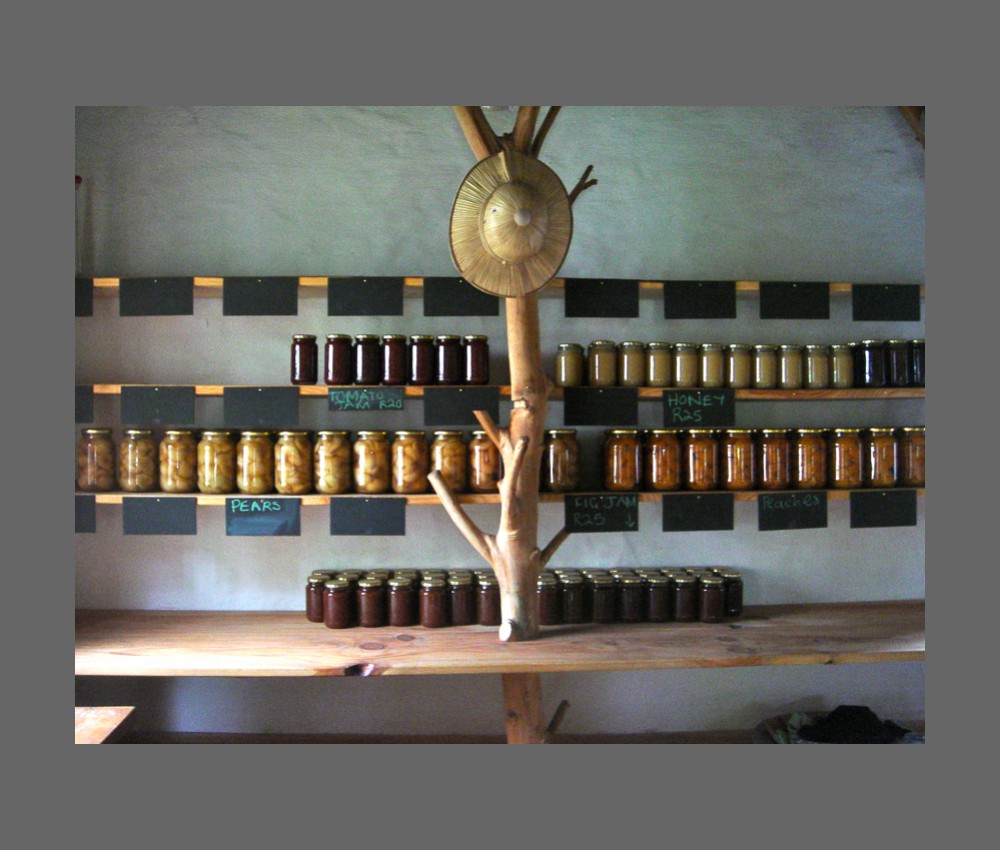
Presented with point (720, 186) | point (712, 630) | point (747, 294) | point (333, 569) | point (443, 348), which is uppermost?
point (720, 186)

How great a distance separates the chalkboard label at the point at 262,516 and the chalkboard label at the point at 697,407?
116 centimetres

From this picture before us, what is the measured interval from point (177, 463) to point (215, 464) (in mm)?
114

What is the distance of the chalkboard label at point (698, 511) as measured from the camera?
2.26 meters

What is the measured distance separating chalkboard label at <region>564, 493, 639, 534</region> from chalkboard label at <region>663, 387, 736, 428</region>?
0.89ft

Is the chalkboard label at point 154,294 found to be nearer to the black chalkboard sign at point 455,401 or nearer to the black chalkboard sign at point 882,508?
the black chalkboard sign at point 455,401

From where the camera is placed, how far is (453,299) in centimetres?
229

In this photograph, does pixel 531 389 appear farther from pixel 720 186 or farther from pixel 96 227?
pixel 96 227

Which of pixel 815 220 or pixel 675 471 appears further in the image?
pixel 815 220

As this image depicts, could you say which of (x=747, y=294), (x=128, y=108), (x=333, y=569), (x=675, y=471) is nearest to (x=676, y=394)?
(x=675, y=471)

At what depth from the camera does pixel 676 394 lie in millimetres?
2271

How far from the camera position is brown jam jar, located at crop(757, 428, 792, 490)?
2.31 meters

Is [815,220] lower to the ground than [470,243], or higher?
higher

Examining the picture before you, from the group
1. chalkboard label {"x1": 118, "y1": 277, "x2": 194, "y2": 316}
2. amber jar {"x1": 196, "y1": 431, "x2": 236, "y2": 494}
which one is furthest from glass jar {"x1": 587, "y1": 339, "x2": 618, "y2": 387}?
chalkboard label {"x1": 118, "y1": 277, "x2": 194, "y2": 316}

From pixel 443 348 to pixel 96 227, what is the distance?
47.9 inches
